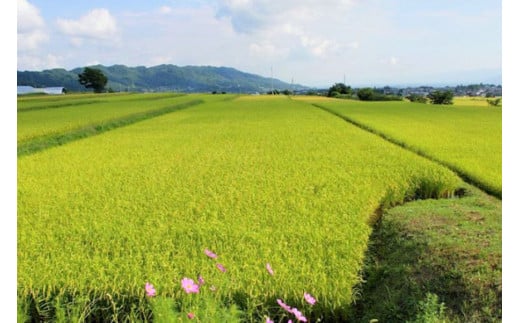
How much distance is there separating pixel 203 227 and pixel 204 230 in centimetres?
10

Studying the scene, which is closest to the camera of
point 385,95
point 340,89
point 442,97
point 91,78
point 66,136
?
point 66,136

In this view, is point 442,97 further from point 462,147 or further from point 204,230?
point 204,230

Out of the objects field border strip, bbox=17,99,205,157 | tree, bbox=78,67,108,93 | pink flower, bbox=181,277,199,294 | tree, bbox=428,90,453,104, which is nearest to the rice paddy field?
pink flower, bbox=181,277,199,294

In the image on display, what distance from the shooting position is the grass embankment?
4.23m

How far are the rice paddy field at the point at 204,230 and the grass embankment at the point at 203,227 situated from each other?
0.02 meters

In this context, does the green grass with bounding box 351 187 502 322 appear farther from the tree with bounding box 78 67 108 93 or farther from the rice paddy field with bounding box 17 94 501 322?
the tree with bounding box 78 67 108 93

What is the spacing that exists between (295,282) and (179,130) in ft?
51.3

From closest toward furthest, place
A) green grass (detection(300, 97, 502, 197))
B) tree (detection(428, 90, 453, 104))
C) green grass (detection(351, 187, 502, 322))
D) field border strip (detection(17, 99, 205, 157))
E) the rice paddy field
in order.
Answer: green grass (detection(351, 187, 502, 322)) → the rice paddy field → green grass (detection(300, 97, 502, 197)) → field border strip (detection(17, 99, 205, 157)) → tree (detection(428, 90, 453, 104))

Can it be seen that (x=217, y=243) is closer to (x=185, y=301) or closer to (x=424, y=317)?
(x=185, y=301)

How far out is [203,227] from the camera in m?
5.75

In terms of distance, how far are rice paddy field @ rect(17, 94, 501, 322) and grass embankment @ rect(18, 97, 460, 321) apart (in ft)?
0.07

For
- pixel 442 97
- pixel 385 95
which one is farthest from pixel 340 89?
pixel 442 97

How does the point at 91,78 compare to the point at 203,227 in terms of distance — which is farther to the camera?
the point at 91,78

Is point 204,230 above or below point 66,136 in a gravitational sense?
below
